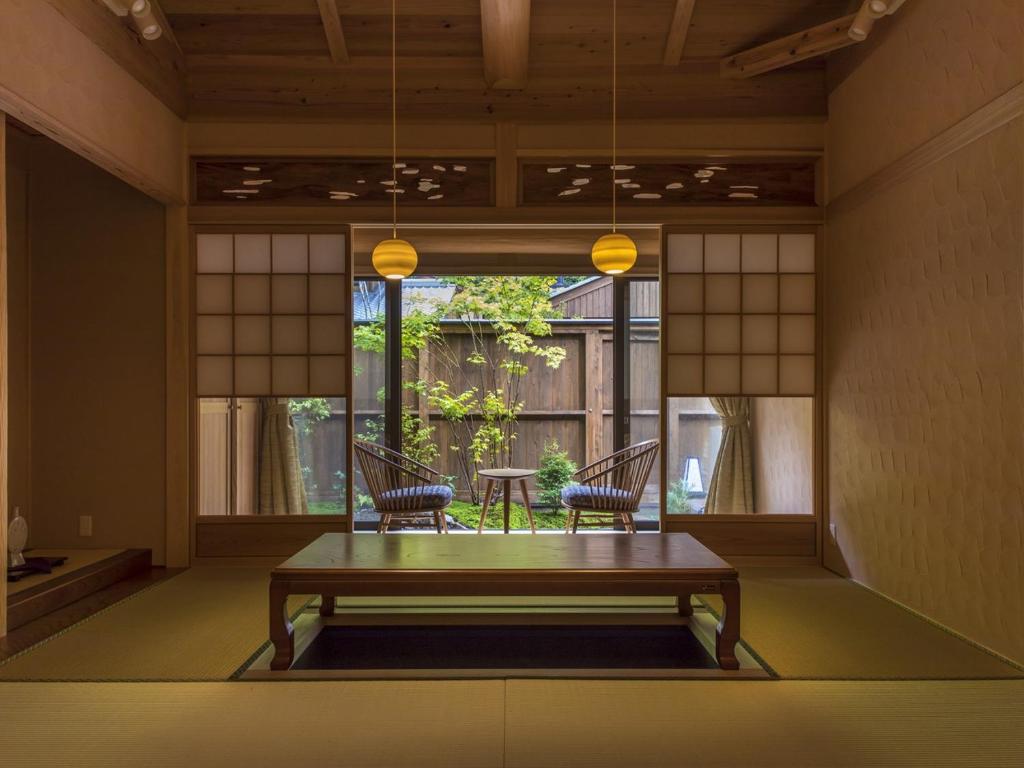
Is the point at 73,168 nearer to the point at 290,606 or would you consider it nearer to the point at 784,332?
the point at 290,606

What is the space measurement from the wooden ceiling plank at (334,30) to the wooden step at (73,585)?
319cm

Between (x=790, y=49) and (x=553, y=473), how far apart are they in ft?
13.4

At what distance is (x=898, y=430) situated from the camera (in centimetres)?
338

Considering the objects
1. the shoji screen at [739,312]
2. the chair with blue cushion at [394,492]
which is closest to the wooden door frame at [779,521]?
the shoji screen at [739,312]

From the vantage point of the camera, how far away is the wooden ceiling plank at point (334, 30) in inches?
146

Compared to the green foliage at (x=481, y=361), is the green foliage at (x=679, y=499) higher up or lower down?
lower down

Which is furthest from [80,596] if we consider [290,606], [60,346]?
[60,346]

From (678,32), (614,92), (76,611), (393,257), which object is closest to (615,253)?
(393,257)

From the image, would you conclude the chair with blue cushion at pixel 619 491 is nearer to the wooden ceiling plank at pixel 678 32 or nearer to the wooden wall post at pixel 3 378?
the wooden ceiling plank at pixel 678 32

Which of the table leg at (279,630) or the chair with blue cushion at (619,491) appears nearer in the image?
the table leg at (279,630)

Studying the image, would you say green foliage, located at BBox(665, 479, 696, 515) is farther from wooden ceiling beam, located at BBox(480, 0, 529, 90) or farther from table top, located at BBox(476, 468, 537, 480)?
wooden ceiling beam, located at BBox(480, 0, 529, 90)

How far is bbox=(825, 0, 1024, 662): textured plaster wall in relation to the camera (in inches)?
105

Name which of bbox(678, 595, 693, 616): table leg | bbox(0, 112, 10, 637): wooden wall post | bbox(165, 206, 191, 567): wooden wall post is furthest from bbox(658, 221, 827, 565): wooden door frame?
bbox(0, 112, 10, 637): wooden wall post

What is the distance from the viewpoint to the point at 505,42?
3775mm
